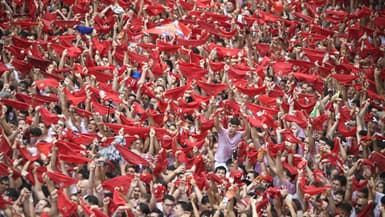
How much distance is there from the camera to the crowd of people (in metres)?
7.76

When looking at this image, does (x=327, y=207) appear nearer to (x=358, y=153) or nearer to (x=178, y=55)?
(x=358, y=153)

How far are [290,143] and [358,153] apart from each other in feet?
2.33

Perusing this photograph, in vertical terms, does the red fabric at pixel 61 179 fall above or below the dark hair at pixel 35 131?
above

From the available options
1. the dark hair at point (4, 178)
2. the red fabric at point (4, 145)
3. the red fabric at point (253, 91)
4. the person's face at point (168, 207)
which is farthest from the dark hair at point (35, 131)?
the red fabric at point (253, 91)

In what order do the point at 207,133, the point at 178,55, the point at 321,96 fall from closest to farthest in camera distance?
the point at 207,133 → the point at 321,96 → the point at 178,55

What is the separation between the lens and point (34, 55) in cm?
1052

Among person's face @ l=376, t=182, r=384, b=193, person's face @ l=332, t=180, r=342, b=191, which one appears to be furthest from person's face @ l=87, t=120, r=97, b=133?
person's face @ l=376, t=182, r=384, b=193

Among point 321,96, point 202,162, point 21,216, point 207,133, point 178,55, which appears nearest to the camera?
point 21,216

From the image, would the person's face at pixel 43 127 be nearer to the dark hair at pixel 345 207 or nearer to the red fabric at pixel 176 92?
the red fabric at pixel 176 92

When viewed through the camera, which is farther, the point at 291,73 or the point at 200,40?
the point at 200,40

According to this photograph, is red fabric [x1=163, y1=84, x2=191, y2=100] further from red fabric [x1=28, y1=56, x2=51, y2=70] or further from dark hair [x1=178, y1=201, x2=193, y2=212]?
dark hair [x1=178, y1=201, x2=193, y2=212]

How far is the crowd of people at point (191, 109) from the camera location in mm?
7762

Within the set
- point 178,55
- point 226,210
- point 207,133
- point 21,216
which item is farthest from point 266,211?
point 178,55

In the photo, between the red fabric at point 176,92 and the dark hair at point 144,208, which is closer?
the dark hair at point 144,208
